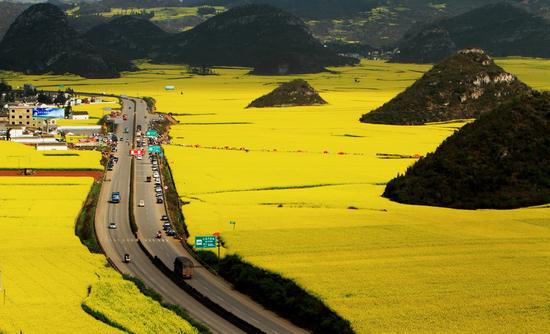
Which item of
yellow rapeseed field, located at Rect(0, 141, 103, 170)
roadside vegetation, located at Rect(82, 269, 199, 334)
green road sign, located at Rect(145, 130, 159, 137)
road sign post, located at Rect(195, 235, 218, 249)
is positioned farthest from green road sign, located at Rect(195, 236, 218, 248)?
green road sign, located at Rect(145, 130, 159, 137)

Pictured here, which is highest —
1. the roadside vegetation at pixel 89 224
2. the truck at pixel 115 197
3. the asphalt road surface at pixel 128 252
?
the truck at pixel 115 197

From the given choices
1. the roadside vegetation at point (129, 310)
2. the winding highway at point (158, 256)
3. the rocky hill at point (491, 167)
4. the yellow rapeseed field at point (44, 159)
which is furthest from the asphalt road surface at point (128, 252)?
the rocky hill at point (491, 167)

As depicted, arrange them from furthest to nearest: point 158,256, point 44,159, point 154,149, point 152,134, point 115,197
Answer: point 152,134, point 154,149, point 44,159, point 115,197, point 158,256

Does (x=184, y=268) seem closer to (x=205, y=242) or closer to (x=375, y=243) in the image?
(x=205, y=242)

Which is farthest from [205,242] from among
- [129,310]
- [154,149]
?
[154,149]

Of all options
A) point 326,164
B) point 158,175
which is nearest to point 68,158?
point 158,175

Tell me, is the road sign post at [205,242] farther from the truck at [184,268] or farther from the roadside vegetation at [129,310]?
the roadside vegetation at [129,310]

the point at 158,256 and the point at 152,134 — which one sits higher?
the point at 152,134
